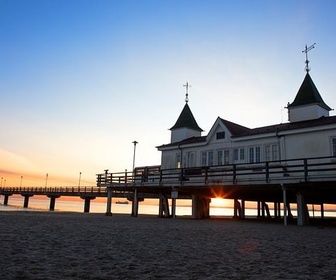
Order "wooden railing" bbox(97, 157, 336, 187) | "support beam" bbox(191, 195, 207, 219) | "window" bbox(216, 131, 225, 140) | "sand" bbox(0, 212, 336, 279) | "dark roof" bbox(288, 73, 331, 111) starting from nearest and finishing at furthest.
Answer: "sand" bbox(0, 212, 336, 279)
"wooden railing" bbox(97, 157, 336, 187)
"support beam" bbox(191, 195, 207, 219)
"dark roof" bbox(288, 73, 331, 111)
"window" bbox(216, 131, 225, 140)

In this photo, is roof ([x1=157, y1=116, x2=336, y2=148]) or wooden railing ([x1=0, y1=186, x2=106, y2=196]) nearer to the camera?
roof ([x1=157, y1=116, x2=336, y2=148])

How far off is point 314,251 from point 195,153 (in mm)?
21659

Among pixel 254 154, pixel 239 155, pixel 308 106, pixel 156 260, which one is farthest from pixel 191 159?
pixel 156 260

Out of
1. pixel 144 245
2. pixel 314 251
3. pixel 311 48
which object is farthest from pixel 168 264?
pixel 311 48

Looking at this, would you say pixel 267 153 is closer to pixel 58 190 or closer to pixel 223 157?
pixel 223 157

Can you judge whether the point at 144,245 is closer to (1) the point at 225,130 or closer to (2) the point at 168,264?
(2) the point at 168,264

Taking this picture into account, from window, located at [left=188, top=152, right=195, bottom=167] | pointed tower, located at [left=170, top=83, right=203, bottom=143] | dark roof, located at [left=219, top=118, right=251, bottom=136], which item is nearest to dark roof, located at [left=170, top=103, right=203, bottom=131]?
pointed tower, located at [left=170, top=83, right=203, bottom=143]

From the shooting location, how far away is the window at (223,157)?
1096 inches

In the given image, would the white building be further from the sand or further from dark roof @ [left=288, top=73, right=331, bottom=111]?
the sand

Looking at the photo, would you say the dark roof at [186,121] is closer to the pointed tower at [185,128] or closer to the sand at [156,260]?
the pointed tower at [185,128]

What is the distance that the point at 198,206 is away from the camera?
1070 inches

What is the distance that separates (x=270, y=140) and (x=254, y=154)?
1653 mm

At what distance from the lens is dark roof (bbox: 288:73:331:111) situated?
2802 centimetres

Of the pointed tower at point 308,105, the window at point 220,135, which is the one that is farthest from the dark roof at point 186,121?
the pointed tower at point 308,105
